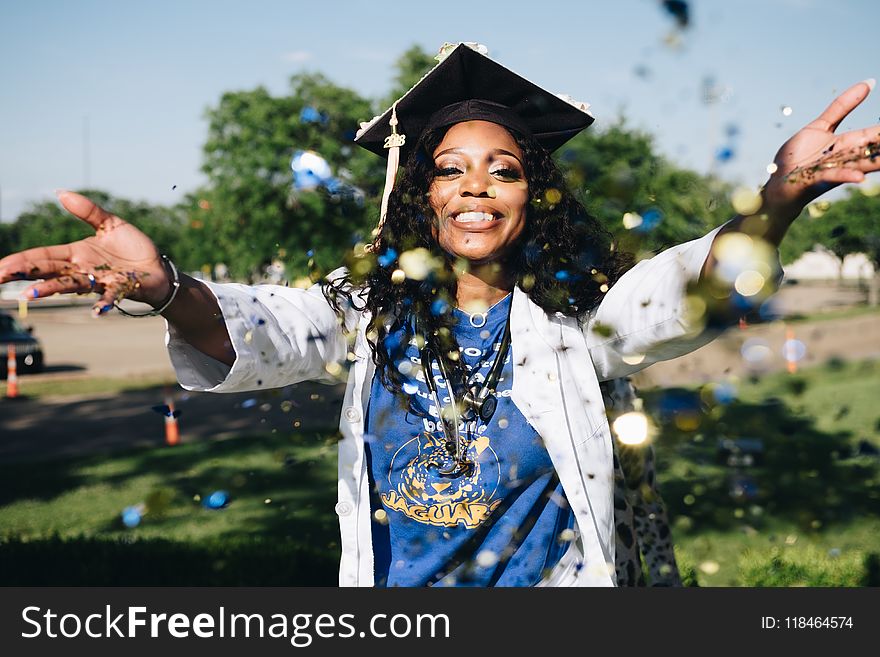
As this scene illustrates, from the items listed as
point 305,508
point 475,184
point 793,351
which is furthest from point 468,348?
point 305,508

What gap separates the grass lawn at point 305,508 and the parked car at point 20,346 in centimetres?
880

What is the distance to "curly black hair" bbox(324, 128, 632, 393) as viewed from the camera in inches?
94.4

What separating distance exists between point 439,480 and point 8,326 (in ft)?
57.8

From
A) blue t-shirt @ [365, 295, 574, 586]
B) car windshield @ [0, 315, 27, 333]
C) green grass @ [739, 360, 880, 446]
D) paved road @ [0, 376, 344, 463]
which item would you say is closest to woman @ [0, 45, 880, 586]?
blue t-shirt @ [365, 295, 574, 586]

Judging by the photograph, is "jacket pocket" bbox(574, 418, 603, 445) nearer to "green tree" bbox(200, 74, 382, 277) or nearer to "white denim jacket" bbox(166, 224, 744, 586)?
"white denim jacket" bbox(166, 224, 744, 586)

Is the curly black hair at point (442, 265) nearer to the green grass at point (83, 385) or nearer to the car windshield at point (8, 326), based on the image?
the green grass at point (83, 385)

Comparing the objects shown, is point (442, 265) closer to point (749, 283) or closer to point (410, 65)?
point (749, 283)

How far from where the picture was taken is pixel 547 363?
2291mm

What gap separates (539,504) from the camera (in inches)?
88.2

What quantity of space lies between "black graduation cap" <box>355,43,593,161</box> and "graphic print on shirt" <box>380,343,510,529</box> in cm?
94

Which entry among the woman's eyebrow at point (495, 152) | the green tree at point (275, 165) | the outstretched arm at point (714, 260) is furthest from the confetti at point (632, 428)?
the green tree at point (275, 165)
